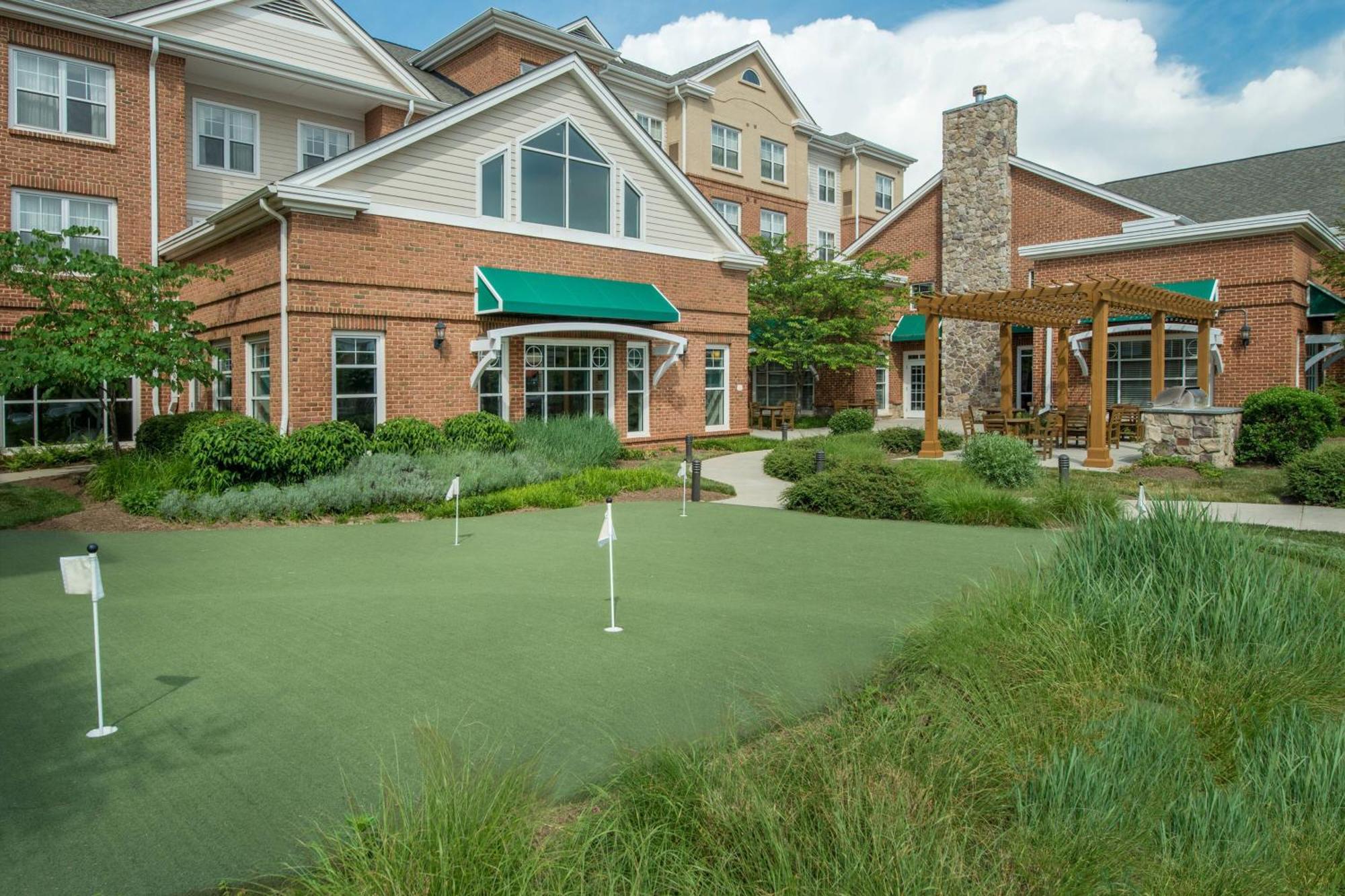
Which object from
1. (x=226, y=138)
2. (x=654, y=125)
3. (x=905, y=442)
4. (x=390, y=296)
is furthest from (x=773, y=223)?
(x=390, y=296)

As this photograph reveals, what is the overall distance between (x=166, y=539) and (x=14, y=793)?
22.6ft

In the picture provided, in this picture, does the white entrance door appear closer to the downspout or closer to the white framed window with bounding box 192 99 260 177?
the white framed window with bounding box 192 99 260 177

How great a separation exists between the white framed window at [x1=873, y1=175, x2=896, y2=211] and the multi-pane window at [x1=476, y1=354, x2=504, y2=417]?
2733 cm

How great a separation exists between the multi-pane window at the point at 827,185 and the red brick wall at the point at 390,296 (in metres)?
21.0

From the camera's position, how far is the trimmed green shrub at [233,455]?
1179 cm

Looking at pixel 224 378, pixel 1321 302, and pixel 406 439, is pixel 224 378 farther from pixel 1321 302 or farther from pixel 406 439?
pixel 1321 302

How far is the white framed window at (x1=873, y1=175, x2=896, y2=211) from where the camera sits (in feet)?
131

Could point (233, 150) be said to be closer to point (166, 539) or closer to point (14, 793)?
point (166, 539)

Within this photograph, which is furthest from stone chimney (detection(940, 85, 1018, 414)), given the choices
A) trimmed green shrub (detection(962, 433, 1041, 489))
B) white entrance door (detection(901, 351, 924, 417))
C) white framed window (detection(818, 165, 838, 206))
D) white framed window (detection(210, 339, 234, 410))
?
white framed window (detection(210, 339, 234, 410))

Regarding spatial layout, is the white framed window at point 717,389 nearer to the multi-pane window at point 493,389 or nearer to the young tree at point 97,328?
the multi-pane window at point 493,389

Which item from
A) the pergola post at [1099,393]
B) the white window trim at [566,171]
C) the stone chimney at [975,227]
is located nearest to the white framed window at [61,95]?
the white window trim at [566,171]

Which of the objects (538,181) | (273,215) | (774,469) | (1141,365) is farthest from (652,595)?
(1141,365)

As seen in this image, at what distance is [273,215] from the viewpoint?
575 inches

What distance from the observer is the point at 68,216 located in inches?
712
